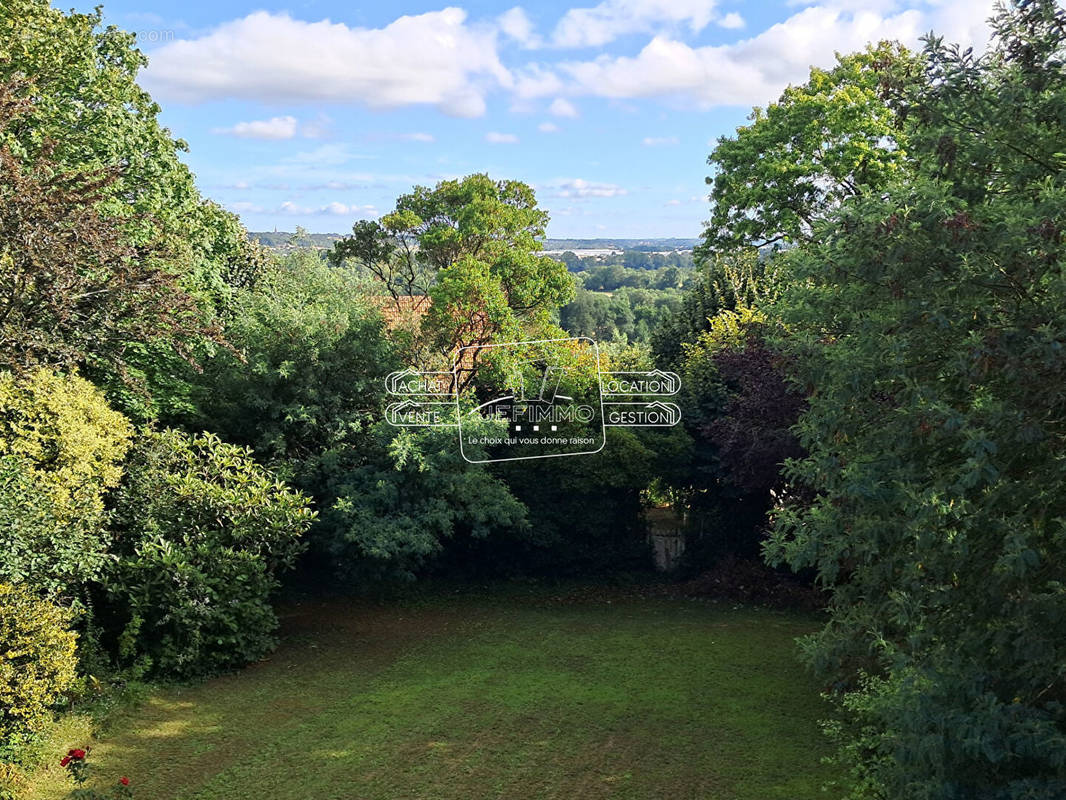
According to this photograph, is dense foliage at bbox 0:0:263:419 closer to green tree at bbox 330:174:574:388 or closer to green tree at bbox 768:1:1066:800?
green tree at bbox 330:174:574:388

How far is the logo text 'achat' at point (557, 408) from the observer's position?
1498 centimetres

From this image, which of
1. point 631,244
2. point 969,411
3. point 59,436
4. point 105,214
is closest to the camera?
point 969,411

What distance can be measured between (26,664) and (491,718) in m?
4.91

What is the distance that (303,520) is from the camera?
449 inches

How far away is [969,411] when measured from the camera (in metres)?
5.50

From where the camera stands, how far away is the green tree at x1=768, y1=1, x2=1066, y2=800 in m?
4.89

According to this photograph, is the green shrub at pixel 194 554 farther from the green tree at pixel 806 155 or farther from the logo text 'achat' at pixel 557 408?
the green tree at pixel 806 155

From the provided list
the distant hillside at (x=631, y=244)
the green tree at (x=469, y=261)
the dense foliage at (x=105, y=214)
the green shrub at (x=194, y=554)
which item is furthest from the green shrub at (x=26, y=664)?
A: the distant hillside at (x=631, y=244)

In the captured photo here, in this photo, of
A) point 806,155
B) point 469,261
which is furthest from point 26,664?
point 806,155

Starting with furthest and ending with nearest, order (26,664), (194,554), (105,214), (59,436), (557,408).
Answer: (557,408) < (105,214) < (194,554) < (59,436) < (26,664)

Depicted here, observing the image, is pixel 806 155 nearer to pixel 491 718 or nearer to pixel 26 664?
pixel 491 718

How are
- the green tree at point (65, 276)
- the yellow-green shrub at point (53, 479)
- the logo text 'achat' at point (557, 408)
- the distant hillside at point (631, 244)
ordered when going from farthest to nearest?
1. the distant hillside at point (631, 244)
2. the logo text 'achat' at point (557, 408)
3. the green tree at point (65, 276)
4. the yellow-green shrub at point (53, 479)

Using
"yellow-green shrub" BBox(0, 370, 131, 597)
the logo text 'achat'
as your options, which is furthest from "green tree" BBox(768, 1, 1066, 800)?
the logo text 'achat'

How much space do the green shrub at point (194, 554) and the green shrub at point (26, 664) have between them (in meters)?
1.73
